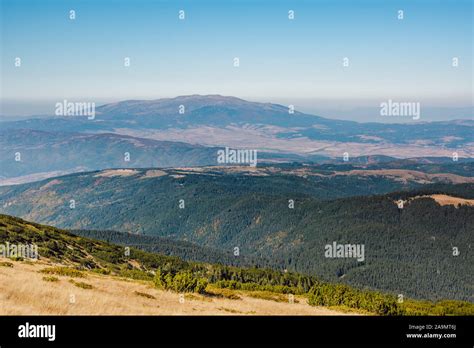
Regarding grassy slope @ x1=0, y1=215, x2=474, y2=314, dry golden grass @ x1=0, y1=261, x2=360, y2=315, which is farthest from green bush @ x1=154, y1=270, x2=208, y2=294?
dry golden grass @ x1=0, y1=261, x2=360, y2=315

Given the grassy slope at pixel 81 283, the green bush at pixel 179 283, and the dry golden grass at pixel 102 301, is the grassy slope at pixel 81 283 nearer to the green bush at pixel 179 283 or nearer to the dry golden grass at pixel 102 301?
the dry golden grass at pixel 102 301

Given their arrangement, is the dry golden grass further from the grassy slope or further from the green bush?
the green bush

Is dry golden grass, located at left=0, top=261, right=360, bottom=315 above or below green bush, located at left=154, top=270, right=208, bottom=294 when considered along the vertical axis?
above

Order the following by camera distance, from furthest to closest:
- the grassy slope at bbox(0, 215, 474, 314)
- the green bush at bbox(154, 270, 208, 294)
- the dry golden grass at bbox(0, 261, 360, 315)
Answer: the green bush at bbox(154, 270, 208, 294) < the grassy slope at bbox(0, 215, 474, 314) < the dry golden grass at bbox(0, 261, 360, 315)

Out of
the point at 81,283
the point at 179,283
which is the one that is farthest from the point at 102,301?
the point at 179,283
